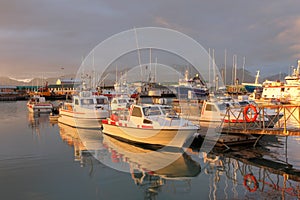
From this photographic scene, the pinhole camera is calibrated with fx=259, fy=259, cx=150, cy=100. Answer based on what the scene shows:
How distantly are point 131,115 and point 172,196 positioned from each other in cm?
872

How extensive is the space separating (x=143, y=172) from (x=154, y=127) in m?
3.93

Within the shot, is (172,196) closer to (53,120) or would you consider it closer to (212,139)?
(212,139)

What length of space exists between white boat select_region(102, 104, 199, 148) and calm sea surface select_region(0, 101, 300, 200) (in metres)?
0.73

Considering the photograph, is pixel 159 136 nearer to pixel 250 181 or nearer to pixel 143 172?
pixel 143 172

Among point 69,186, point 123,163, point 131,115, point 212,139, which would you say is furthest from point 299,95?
point 69,186

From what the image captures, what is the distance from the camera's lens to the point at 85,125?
25.0 meters

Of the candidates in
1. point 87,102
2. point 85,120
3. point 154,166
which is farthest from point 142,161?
point 87,102

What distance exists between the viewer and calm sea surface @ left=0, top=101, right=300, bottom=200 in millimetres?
9797

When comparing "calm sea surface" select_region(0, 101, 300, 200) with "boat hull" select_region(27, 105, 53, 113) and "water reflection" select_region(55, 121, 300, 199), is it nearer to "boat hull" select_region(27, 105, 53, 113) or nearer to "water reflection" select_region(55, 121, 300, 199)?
"water reflection" select_region(55, 121, 300, 199)

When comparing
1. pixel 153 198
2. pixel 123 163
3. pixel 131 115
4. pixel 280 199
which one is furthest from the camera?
pixel 131 115

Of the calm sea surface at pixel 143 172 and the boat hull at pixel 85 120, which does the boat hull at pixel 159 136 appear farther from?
the boat hull at pixel 85 120

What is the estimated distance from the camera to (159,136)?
1561cm

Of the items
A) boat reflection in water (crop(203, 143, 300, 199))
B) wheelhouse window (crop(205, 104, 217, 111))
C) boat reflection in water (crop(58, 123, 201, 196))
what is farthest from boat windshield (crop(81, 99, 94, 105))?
boat reflection in water (crop(203, 143, 300, 199))

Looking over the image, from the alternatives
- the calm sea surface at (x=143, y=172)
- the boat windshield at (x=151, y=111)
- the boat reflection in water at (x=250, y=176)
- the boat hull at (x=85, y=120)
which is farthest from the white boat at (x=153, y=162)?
the boat hull at (x=85, y=120)
